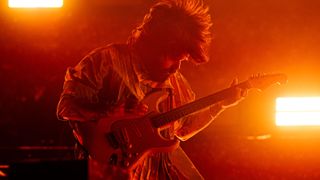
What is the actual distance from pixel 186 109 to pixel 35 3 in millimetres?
1650

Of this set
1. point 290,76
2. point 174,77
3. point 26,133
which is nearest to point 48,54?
point 26,133

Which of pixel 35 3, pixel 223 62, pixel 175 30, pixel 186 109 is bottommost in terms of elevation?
pixel 186 109

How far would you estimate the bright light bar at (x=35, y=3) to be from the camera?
349 cm

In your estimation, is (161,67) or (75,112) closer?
(75,112)

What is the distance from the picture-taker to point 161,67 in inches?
97.3

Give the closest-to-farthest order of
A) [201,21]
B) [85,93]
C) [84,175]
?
[84,175], [85,93], [201,21]

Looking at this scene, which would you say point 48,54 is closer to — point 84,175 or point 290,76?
point 290,76

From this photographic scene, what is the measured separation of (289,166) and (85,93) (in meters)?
1.77

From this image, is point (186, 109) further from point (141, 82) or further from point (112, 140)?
point (112, 140)

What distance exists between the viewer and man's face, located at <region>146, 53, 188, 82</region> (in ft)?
8.05

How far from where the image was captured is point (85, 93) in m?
2.34

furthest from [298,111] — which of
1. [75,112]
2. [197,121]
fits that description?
[75,112]

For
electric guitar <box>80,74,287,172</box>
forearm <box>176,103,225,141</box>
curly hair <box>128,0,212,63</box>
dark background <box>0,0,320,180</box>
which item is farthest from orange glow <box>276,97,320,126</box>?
electric guitar <box>80,74,287,172</box>

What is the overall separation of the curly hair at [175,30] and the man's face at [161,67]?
0.03m
